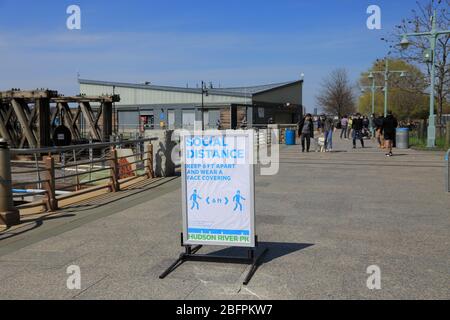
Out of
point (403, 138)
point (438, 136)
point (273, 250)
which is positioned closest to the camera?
point (273, 250)

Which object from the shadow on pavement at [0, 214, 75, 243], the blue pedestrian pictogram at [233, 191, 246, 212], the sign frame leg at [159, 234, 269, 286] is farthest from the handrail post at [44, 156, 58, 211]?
the blue pedestrian pictogram at [233, 191, 246, 212]

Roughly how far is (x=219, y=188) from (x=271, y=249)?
3.70 feet

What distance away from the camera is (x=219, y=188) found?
5.43 m

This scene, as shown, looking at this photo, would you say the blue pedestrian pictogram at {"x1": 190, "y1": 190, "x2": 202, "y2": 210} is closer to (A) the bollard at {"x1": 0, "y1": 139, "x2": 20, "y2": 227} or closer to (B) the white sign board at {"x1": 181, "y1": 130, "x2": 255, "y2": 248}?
(B) the white sign board at {"x1": 181, "y1": 130, "x2": 255, "y2": 248}

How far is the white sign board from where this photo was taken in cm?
530

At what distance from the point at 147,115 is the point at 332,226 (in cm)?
5450

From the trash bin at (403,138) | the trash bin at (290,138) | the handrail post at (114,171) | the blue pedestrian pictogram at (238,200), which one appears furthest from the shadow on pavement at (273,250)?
the trash bin at (290,138)

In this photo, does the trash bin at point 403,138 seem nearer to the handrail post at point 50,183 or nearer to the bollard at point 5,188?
the handrail post at point 50,183

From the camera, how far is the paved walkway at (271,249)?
4613 millimetres

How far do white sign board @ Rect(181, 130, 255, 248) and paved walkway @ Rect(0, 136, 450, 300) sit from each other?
1.17ft

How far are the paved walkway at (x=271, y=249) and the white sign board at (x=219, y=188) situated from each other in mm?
358

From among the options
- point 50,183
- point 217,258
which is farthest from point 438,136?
point 217,258

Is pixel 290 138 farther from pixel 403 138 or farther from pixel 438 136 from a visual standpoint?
pixel 438 136
